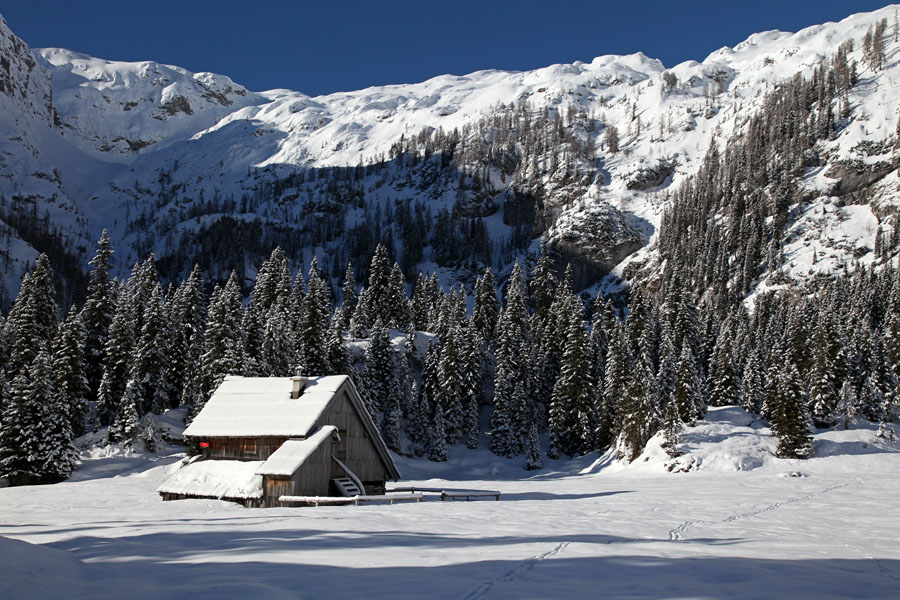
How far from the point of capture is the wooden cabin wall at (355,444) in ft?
96.6

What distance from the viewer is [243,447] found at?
29547 mm

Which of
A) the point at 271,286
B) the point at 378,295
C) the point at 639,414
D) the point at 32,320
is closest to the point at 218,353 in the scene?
the point at 32,320

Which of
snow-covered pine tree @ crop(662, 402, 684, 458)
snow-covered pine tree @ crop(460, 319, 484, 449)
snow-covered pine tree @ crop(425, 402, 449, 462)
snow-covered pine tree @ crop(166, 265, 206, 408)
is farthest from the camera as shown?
snow-covered pine tree @ crop(460, 319, 484, 449)

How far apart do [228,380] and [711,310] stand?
78917 millimetres

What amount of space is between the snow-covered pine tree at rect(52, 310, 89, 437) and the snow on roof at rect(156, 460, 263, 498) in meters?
28.3

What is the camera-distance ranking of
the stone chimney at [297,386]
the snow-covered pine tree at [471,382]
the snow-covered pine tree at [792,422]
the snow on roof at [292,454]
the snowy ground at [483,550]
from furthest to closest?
the snow-covered pine tree at [471,382]
the snow-covered pine tree at [792,422]
the stone chimney at [297,386]
the snow on roof at [292,454]
the snowy ground at [483,550]

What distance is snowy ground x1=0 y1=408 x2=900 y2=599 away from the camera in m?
8.41

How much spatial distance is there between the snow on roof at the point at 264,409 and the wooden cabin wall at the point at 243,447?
0.59 meters

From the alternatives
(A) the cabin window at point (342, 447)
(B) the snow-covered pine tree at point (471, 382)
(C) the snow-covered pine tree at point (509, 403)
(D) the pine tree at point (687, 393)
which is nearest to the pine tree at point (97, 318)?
(B) the snow-covered pine tree at point (471, 382)

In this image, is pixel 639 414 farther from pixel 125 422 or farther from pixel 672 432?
pixel 125 422

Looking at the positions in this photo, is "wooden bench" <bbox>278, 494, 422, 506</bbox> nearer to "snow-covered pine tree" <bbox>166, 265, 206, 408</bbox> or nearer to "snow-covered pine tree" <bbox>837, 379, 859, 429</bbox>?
"snow-covered pine tree" <bbox>166, 265, 206, 408</bbox>

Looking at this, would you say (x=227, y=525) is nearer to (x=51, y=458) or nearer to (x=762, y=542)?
(x=762, y=542)

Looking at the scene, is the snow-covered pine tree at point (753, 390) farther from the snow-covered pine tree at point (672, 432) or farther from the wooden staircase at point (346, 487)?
the wooden staircase at point (346, 487)

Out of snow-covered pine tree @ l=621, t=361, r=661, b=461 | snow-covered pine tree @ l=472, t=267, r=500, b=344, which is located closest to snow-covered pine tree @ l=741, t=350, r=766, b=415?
snow-covered pine tree @ l=621, t=361, r=661, b=461
